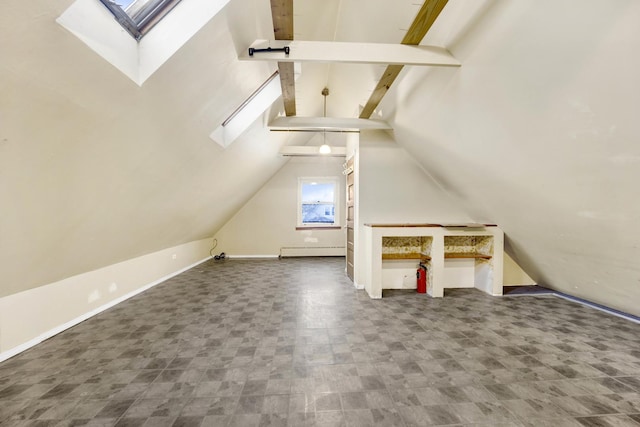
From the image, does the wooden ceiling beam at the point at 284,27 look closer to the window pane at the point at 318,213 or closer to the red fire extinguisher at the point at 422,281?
the red fire extinguisher at the point at 422,281

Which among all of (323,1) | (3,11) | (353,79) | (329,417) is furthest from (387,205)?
(3,11)

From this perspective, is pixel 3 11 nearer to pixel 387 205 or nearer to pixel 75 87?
pixel 75 87

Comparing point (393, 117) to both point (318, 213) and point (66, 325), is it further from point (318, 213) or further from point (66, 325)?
point (66, 325)

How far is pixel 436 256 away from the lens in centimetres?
375

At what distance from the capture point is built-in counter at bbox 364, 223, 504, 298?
3721mm

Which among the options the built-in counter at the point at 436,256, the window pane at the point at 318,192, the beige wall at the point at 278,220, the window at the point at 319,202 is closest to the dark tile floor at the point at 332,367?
the built-in counter at the point at 436,256

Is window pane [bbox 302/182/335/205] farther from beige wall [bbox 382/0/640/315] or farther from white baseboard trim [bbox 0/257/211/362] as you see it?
white baseboard trim [bbox 0/257/211/362]

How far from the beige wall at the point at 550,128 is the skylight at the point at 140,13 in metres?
2.10

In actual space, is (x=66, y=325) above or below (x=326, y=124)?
below

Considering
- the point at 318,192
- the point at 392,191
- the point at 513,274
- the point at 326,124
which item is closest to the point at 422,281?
the point at 392,191

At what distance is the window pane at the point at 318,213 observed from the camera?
7156 mm

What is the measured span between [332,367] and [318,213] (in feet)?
17.4

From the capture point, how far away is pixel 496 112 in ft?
7.02

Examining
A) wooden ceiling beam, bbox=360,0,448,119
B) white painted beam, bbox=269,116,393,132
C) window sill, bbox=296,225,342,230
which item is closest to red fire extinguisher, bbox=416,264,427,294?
white painted beam, bbox=269,116,393,132
